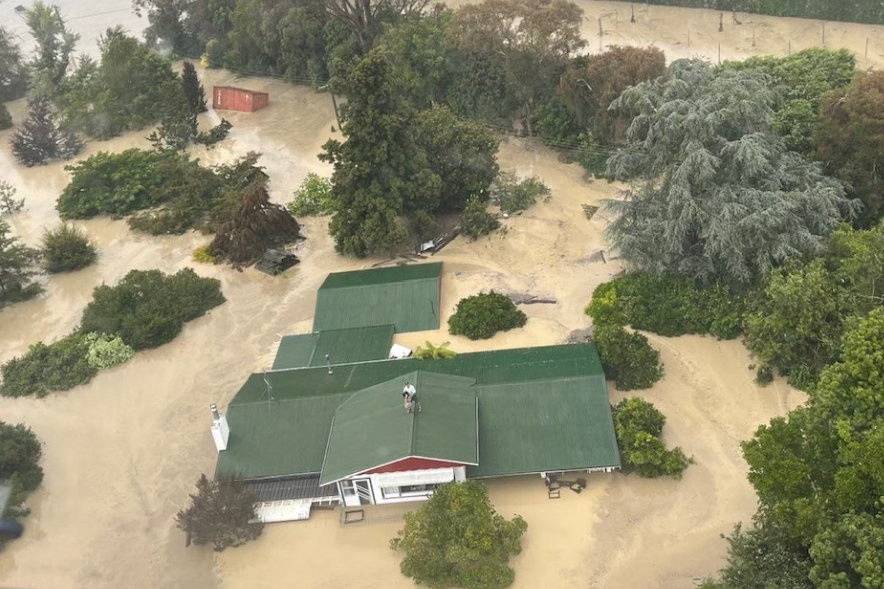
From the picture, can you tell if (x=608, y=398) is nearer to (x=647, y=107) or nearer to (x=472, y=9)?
(x=647, y=107)

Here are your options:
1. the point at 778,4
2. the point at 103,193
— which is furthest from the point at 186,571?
the point at 778,4

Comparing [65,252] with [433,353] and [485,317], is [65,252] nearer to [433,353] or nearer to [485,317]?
[433,353]

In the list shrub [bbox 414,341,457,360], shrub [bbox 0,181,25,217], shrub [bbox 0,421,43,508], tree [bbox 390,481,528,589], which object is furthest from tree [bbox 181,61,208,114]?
tree [bbox 390,481,528,589]

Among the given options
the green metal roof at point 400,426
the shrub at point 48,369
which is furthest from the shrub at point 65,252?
the green metal roof at point 400,426

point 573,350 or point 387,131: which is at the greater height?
point 387,131

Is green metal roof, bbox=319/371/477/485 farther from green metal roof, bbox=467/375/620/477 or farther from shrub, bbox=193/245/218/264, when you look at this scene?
shrub, bbox=193/245/218/264
